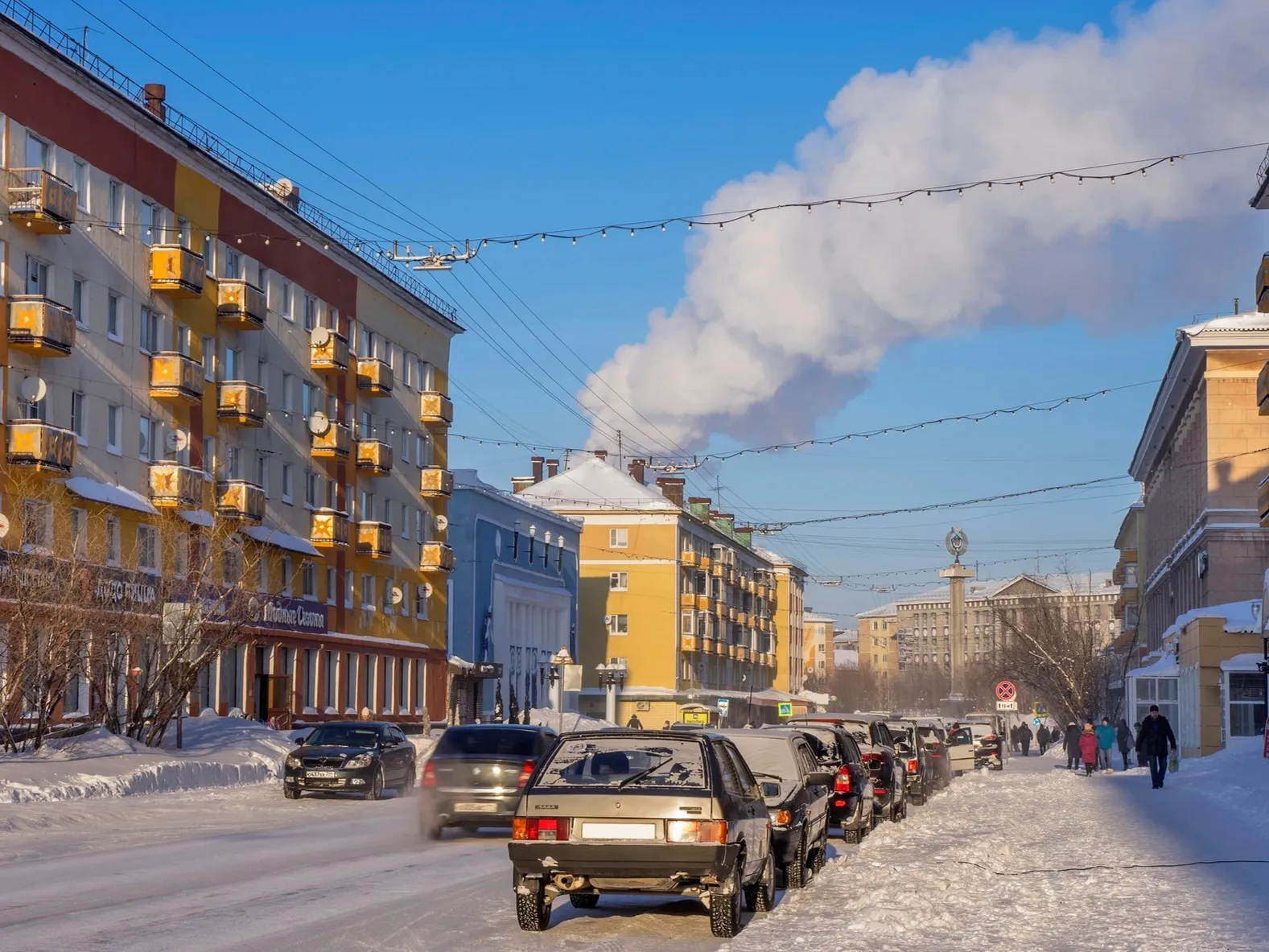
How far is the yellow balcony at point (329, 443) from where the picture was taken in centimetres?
5984

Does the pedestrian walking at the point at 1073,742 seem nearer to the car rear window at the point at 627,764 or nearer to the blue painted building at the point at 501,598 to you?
the blue painted building at the point at 501,598

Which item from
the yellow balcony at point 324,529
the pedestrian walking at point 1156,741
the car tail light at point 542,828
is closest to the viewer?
the car tail light at point 542,828

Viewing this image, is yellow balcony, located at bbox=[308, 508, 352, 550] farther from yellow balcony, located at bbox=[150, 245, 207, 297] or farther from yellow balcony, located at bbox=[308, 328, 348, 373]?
yellow balcony, located at bbox=[150, 245, 207, 297]

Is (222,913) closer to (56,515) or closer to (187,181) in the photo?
(56,515)

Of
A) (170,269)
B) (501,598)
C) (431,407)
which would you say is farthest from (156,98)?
(501,598)

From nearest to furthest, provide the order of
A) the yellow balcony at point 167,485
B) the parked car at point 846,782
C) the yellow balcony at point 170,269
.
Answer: the parked car at point 846,782, the yellow balcony at point 167,485, the yellow balcony at point 170,269

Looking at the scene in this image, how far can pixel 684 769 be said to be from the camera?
13.5 metres

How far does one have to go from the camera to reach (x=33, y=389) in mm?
41031

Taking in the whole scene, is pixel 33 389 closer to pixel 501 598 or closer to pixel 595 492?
pixel 501 598

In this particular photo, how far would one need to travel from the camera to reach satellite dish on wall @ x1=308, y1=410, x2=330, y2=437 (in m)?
59.2

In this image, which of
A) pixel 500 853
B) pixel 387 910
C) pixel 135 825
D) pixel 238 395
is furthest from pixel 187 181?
pixel 387 910

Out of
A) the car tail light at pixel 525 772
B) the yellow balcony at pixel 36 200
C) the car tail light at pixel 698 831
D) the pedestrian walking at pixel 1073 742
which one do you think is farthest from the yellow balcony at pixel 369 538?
the car tail light at pixel 698 831

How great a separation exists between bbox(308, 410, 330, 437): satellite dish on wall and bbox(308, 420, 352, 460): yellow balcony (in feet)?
0.13

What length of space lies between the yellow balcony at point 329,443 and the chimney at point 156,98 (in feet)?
40.1
